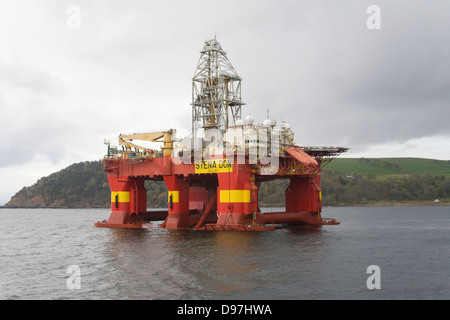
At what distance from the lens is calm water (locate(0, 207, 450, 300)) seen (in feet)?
73.1

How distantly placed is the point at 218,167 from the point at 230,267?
1875 centimetres

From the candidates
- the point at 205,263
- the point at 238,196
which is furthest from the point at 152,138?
the point at 205,263

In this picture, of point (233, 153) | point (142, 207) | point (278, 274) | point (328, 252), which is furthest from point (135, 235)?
point (278, 274)

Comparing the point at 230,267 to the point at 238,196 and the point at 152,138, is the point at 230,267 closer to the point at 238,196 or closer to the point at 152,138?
the point at 238,196

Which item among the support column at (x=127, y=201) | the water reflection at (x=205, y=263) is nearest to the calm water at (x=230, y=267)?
the water reflection at (x=205, y=263)

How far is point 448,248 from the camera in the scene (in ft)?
122

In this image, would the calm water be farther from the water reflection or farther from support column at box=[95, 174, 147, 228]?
support column at box=[95, 174, 147, 228]

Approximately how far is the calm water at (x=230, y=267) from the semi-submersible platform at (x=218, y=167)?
485 centimetres

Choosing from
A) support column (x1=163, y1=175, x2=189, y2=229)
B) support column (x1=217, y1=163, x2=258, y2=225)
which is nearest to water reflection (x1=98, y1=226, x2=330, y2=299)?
support column (x1=217, y1=163, x2=258, y2=225)

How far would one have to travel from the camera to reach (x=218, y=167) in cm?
4547

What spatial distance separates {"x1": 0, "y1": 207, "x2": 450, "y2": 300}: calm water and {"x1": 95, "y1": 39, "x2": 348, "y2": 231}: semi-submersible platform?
15.9 ft
